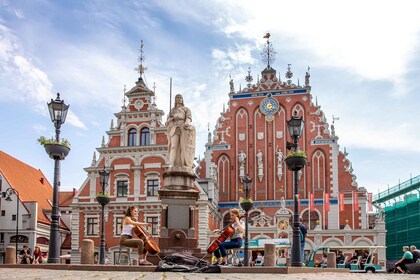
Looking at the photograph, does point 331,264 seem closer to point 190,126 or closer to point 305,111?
point 190,126

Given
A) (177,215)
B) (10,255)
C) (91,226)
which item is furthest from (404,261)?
(91,226)

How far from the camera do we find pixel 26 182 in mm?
Result: 42688

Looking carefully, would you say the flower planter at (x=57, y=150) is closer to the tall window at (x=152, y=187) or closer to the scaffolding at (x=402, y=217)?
the tall window at (x=152, y=187)

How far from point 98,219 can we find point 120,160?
4330 mm

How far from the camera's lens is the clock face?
43.8 m

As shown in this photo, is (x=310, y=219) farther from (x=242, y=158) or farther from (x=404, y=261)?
(x=404, y=261)

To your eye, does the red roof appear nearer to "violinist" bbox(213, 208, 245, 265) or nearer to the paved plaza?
"violinist" bbox(213, 208, 245, 265)

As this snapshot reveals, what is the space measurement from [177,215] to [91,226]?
2479cm

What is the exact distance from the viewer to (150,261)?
1441cm

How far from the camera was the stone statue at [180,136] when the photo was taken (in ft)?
52.6

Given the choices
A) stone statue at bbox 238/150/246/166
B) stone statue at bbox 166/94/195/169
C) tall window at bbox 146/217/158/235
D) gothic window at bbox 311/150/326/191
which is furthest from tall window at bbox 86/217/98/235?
stone statue at bbox 166/94/195/169

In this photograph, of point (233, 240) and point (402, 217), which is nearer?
point (233, 240)

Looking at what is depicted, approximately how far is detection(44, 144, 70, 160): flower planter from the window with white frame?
24085 millimetres

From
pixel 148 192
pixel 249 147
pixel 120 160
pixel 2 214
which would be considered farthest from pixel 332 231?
pixel 2 214
